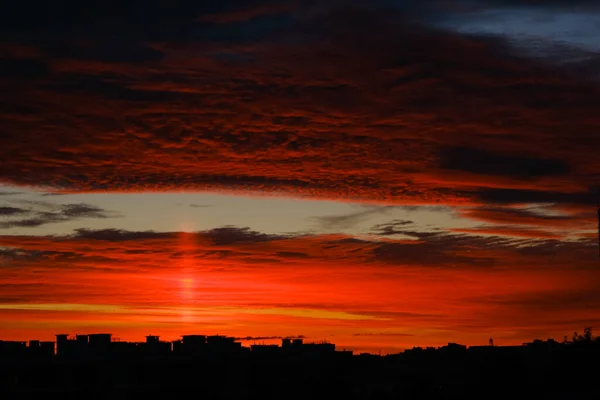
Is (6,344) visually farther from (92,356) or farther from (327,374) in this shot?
(327,374)

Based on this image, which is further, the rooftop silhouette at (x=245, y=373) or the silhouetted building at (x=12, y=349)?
the silhouetted building at (x=12, y=349)

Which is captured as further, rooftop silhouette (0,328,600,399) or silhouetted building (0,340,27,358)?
silhouetted building (0,340,27,358)

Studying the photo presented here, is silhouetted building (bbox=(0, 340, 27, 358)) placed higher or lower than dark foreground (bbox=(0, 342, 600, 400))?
Answer: higher

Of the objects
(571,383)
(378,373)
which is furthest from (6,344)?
(571,383)

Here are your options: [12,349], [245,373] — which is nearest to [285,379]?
[245,373]

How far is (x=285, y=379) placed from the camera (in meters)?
119

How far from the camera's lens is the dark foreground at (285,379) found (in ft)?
350

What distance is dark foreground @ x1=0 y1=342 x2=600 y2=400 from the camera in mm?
106562

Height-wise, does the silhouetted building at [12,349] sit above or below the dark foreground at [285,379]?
above

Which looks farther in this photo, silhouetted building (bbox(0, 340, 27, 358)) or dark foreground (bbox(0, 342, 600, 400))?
silhouetted building (bbox(0, 340, 27, 358))

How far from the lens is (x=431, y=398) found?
104 meters

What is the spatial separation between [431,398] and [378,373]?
115 feet

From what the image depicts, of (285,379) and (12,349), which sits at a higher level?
(12,349)

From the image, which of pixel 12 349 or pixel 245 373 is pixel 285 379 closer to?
pixel 245 373
